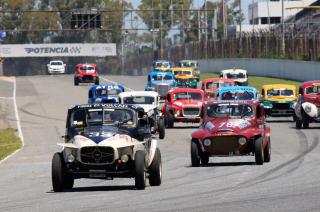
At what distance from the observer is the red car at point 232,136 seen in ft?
83.5

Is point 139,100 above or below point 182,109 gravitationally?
above

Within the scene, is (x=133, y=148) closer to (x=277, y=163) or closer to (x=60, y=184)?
(x=60, y=184)

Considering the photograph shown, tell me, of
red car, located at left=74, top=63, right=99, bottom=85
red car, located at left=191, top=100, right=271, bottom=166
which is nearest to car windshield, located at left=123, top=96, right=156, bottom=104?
red car, located at left=191, top=100, right=271, bottom=166

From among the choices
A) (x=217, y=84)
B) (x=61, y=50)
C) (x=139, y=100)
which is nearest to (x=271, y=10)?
(x=61, y=50)

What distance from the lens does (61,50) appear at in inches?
5812

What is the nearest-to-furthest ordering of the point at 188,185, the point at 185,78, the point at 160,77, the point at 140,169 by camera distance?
1. the point at 140,169
2. the point at 188,185
3. the point at 160,77
4. the point at 185,78

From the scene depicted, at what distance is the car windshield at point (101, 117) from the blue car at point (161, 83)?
39.0 m

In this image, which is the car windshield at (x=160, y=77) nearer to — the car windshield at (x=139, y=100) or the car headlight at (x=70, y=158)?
the car windshield at (x=139, y=100)

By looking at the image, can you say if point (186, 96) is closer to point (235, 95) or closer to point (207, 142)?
point (235, 95)

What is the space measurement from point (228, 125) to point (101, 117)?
5110 millimetres

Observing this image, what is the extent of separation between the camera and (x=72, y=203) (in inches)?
701

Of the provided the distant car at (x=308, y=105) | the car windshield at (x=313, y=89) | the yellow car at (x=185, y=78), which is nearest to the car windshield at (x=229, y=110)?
the distant car at (x=308, y=105)

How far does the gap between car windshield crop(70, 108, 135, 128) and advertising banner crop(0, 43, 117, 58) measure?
125 metres

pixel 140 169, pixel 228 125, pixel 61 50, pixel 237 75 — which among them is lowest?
pixel 61 50
